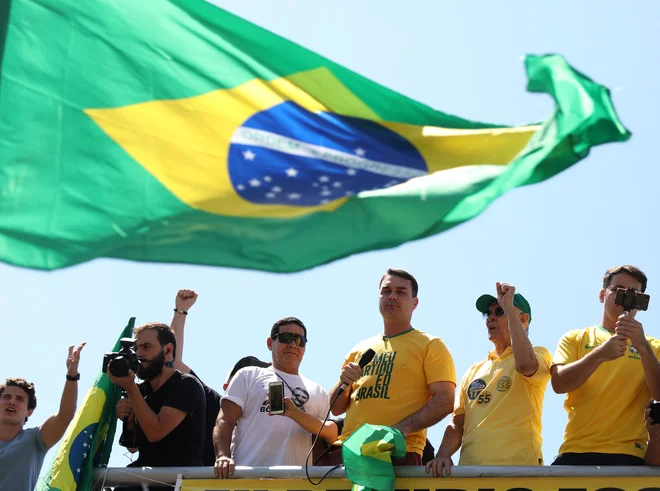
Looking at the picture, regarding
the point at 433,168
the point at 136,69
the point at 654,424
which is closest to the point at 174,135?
the point at 136,69

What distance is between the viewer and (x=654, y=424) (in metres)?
5.72

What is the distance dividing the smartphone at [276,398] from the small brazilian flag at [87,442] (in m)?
1.31

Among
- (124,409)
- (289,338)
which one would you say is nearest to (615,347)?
(289,338)

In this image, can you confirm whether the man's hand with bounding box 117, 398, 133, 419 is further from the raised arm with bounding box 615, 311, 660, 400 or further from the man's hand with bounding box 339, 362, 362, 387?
the raised arm with bounding box 615, 311, 660, 400

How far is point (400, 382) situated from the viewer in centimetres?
652

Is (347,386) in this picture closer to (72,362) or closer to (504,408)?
(504,408)

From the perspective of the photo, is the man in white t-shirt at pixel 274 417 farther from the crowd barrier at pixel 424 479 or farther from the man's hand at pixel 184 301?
the man's hand at pixel 184 301

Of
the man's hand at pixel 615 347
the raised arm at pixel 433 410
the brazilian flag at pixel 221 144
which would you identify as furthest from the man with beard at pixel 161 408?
the man's hand at pixel 615 347

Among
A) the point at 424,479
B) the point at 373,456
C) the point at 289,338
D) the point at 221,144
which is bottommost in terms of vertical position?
the point at 424,479

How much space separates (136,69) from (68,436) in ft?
8.08

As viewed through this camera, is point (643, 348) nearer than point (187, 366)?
Yes

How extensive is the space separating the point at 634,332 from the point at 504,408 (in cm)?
94

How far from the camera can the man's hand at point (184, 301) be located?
26.7ft

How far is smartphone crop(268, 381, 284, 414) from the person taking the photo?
6.16m
